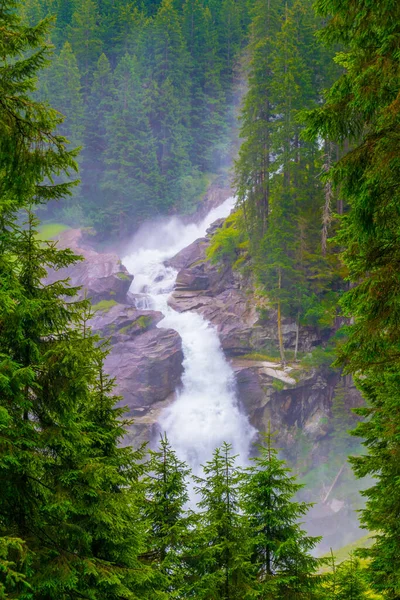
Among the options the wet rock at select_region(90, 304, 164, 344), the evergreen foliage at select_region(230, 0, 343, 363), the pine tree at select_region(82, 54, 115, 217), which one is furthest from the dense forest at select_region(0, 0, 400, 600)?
the pine tree at select_region(82, 54, 115, 217)

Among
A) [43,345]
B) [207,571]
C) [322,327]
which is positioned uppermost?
[322,327]

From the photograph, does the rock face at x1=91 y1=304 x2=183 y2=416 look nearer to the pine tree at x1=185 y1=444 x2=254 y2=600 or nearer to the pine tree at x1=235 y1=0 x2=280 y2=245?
the pine tree at x1=235 y1=0 x2=280 y2=245

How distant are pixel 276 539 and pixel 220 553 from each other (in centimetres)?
103

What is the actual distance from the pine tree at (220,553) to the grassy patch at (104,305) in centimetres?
2944

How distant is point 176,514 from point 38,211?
49.7 metres

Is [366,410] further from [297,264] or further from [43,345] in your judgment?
[297,264]

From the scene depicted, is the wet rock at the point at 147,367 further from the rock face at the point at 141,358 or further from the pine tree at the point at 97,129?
the pine tree at the point at 97,129

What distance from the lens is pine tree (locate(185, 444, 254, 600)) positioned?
7938 mm

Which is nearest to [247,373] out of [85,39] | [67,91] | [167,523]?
[167,523]

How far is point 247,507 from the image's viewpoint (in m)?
8.66

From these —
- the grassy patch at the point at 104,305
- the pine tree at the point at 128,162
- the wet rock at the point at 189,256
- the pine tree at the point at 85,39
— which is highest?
the pine tree at the point at 85,39

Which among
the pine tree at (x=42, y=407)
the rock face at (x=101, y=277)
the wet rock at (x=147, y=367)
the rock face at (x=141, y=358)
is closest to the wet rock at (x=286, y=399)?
the wet rock at (x=147, y=367)

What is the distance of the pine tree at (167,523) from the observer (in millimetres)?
8016

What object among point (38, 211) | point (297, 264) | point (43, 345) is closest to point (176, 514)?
point (43, 345)
